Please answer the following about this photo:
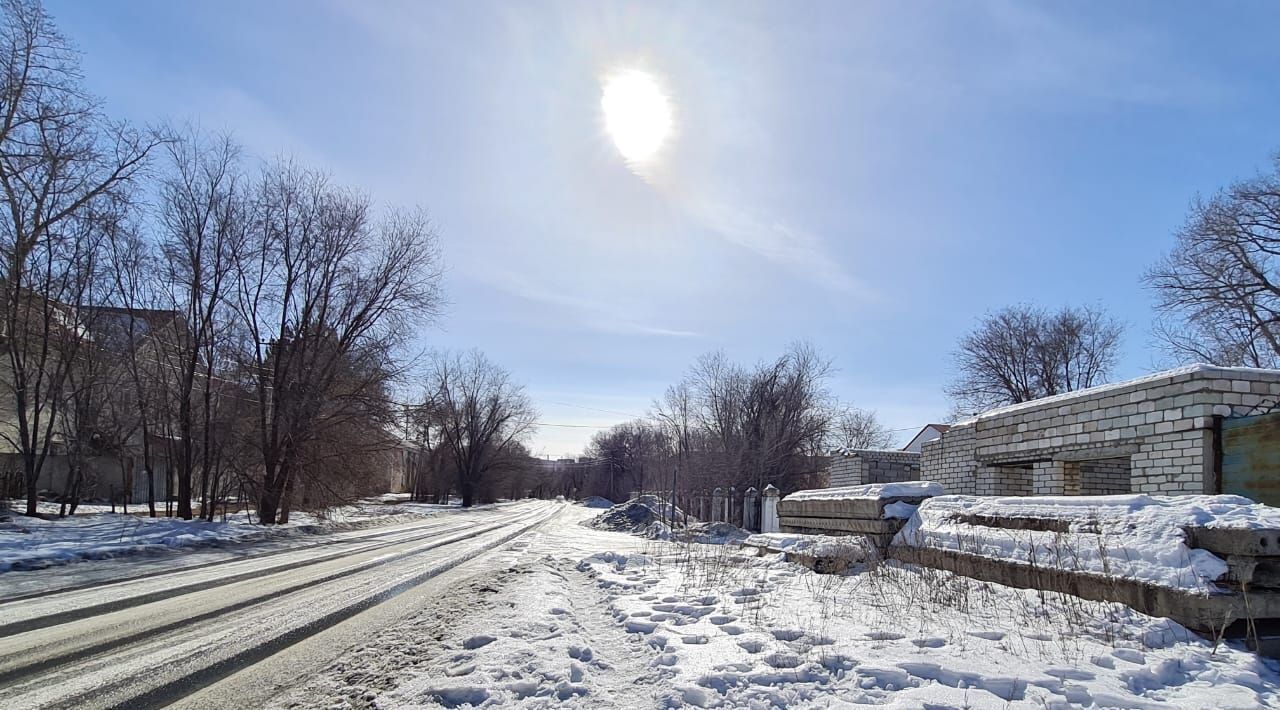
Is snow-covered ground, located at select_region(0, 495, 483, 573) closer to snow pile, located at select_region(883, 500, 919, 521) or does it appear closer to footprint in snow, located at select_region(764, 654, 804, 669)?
footprint in snow, located at select_region(764, 654, 804, 669)

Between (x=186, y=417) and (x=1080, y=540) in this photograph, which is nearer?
(x=1080, y=540)

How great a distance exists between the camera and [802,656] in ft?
15.6

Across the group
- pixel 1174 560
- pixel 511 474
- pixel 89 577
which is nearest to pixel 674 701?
pixel 1174 560

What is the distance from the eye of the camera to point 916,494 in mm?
10703

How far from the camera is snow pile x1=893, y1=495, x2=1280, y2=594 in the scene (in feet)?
17.1

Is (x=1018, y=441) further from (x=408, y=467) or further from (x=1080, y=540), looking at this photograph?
(x=408, y=467)

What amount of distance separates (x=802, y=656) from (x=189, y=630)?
17.3 feet

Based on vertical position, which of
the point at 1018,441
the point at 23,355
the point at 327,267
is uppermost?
the point at 327,267

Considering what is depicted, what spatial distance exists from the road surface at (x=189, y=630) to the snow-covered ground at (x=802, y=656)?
1.80 feet

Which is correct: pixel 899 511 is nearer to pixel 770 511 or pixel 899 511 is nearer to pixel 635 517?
pixel 770 511

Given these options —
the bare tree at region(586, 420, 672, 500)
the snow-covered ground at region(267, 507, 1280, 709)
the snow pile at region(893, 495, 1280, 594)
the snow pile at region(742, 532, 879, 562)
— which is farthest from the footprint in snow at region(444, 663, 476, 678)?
the bare tree at region(586, 420, 672, 500)

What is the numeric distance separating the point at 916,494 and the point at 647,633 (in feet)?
21.3

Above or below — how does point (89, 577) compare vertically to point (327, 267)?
below

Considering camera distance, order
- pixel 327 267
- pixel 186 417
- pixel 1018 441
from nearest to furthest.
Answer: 1. pixel 1018 441
2. pixel 186 417
3. pixel 327 267
